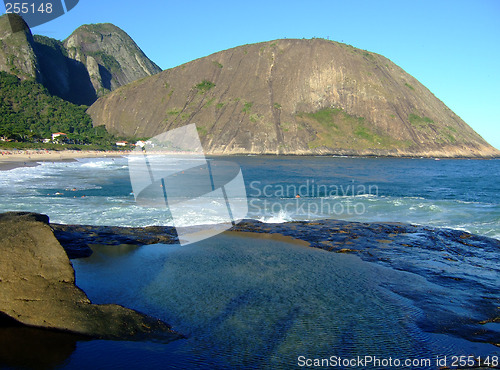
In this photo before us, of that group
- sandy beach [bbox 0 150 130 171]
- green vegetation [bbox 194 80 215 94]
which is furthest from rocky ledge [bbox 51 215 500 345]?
green vegetation [bbox 194 80 215 94]

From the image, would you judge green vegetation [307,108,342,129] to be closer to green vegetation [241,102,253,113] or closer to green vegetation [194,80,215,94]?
green vegetation [241,102,253,113]

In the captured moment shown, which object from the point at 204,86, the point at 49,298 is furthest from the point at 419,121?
the point at 49,298

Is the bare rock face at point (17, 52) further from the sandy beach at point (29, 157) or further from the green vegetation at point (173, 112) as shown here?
the sandy beach at point (29, 157)

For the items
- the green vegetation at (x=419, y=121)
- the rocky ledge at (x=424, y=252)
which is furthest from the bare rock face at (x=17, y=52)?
the rocky ledge at (x=424, y=252)

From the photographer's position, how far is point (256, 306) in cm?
727

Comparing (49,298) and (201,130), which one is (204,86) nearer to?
(201,130)

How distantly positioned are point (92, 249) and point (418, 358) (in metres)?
8.91

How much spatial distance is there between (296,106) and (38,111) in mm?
91603

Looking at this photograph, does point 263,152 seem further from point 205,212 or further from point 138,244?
point 138,244

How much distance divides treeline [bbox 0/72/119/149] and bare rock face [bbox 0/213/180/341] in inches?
4745

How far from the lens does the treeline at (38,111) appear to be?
127m

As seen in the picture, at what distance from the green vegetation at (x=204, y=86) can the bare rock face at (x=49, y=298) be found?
133628 millimetres

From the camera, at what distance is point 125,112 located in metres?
141

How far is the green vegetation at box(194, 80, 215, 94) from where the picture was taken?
445ft
